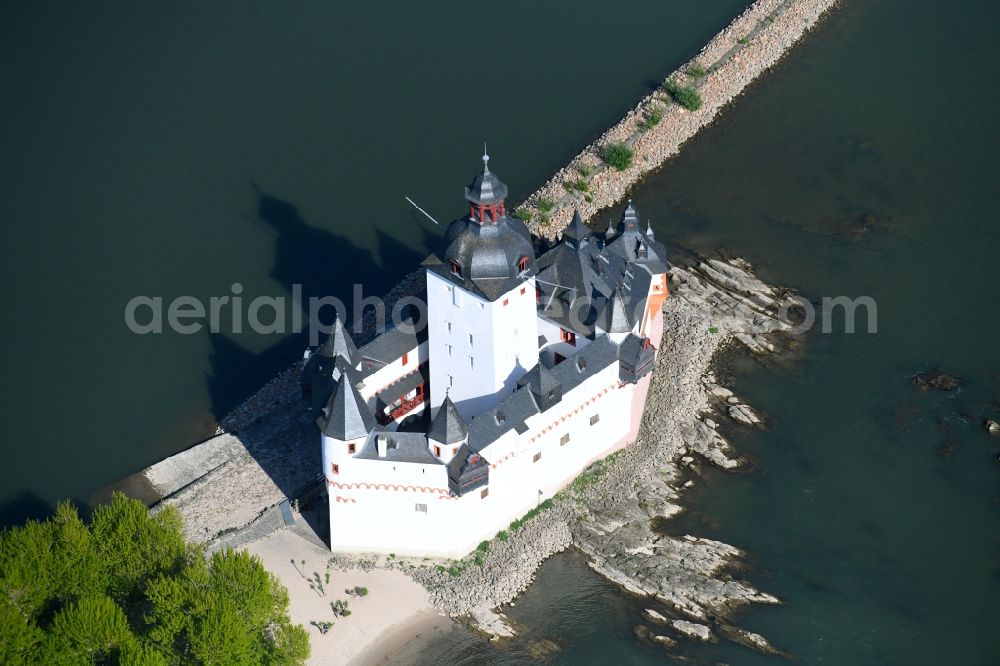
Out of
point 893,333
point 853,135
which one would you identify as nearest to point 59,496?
point 893,333

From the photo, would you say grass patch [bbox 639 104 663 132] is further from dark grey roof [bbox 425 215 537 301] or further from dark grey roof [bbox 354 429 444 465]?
dark grey roof [bbox 354 429 444 465]

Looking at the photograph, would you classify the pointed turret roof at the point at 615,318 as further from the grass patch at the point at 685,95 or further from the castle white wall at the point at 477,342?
the grass patch at the point at 685,95

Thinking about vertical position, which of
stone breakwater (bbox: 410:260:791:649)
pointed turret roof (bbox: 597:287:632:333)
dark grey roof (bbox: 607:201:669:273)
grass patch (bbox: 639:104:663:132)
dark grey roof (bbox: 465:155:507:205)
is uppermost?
grass patch (bbox: 639:104:663:132)

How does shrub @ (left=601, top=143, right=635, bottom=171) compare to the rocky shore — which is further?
shrub @ (left=601, top=143, right=635, bottom=171)

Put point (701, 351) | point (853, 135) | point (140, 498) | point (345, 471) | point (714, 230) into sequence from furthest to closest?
point (853, 135), point (714, 230), point (701, 351), point (140, 498), point (345, 471)

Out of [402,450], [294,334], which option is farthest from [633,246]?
[294,334]

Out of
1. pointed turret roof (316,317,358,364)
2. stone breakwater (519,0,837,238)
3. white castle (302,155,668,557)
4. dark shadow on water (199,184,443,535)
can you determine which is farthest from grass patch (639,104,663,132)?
pointed turret roof (316,317,358,364)

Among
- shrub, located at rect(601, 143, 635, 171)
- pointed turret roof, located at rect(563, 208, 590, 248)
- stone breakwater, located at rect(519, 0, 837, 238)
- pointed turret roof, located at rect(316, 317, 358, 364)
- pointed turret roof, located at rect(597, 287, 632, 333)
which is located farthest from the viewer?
shrub, located at rect(601, 143, 635, 171)

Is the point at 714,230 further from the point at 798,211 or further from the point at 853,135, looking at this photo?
the point at 853,135
